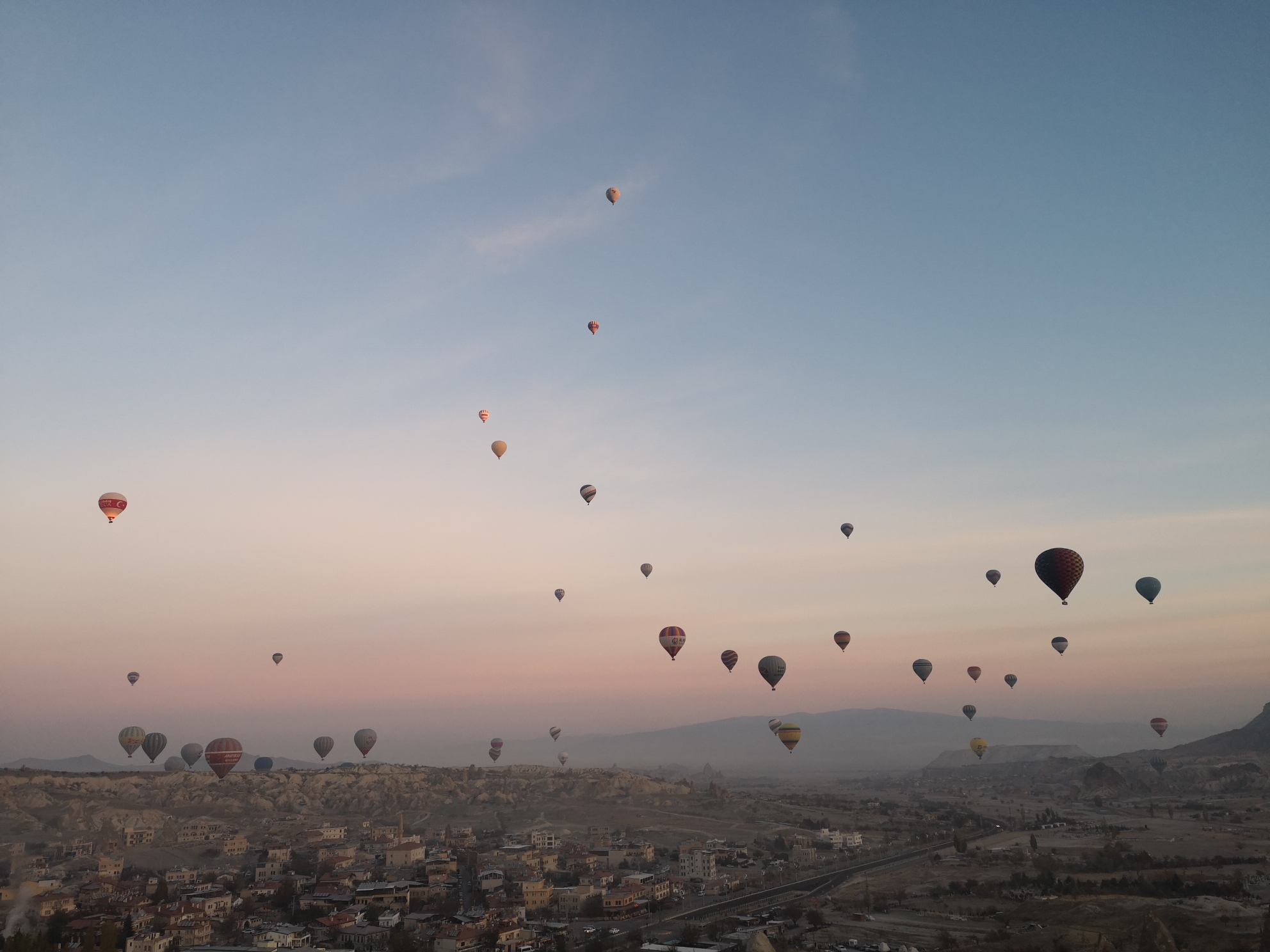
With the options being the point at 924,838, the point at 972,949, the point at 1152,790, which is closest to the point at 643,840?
the point at 924,838

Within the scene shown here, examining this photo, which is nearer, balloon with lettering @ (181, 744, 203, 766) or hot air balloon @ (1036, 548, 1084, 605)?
hot air balloon @ (1036, 548, 1084, 605)

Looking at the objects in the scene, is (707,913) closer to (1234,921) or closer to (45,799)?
(1234,921)

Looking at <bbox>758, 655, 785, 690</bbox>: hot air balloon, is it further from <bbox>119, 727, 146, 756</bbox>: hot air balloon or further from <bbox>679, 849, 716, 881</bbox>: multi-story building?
<bbox>119, 727, 146, 756</bbox>: hot air balloon

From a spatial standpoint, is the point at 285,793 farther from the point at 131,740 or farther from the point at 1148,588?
the point at 1148,588

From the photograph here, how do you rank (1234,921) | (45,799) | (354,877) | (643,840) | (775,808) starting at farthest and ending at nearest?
(775,808) < (45,799) < (643,840) < (354,877) < (1234,921)

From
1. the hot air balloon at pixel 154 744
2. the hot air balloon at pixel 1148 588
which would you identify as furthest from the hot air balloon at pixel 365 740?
the hot air balloon at pixel 1148 588

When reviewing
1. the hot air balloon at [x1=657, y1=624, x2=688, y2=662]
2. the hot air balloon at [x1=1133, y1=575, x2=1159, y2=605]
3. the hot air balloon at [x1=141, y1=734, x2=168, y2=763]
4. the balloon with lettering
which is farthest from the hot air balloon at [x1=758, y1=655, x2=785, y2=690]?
the balloon with lettering

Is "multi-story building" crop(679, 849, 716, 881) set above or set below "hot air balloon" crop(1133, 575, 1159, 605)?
below
